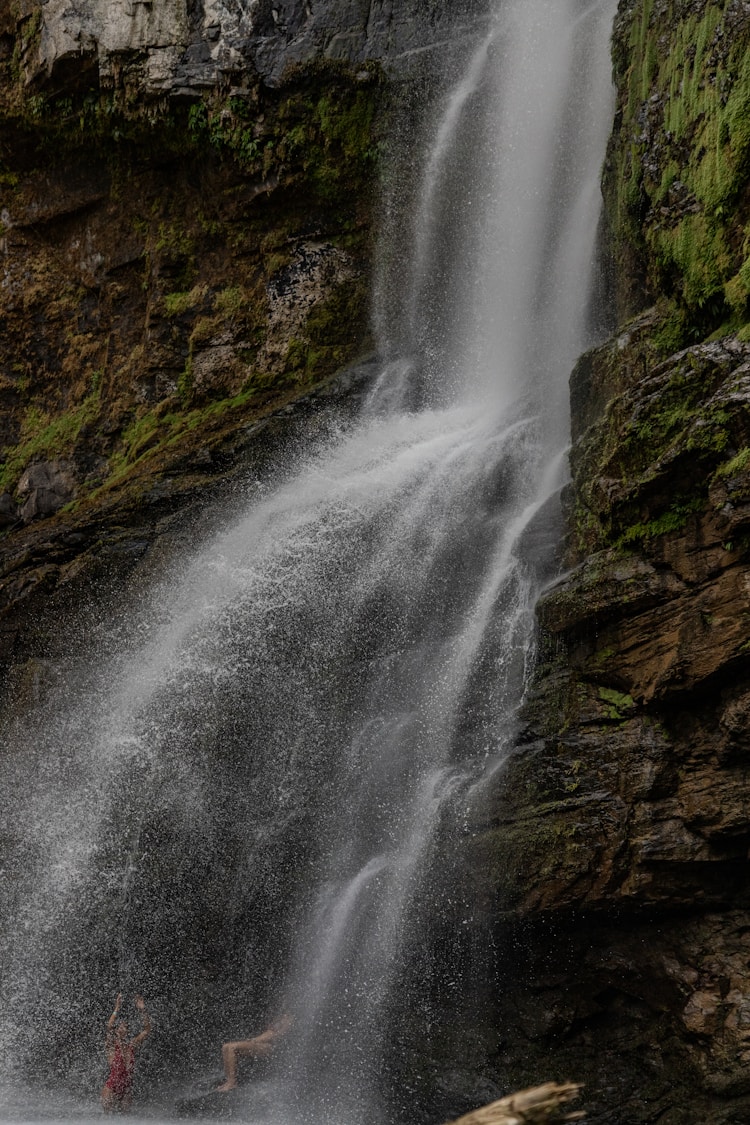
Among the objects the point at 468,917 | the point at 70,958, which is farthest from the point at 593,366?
the point at 70,958

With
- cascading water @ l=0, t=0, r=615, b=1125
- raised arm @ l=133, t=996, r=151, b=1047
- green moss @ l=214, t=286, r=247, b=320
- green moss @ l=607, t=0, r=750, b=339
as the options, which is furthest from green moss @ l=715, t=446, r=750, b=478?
green moss @ l=214, t=286, r=247, b=320

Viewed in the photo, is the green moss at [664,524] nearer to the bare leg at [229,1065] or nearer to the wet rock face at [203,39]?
the bare leg at [229,1065]

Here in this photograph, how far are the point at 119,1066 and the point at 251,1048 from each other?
3.90 feet

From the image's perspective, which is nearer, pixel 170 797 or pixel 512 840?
pixel 512 840

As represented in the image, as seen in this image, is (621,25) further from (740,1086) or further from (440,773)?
(740,1086)

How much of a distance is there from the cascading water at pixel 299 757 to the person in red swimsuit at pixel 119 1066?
1.39 feet

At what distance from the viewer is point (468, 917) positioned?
869 centimetres

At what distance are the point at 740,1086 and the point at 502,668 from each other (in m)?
4.28

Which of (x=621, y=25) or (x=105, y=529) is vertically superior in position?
(x=621, y=25)

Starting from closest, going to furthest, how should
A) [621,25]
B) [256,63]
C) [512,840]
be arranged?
[512,840]
[621,25]
[256,63]

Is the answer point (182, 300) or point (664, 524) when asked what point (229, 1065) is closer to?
point (664, 524)

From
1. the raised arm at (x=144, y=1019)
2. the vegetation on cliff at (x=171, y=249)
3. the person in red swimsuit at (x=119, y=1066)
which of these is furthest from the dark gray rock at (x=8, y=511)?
the person in red swimsuit at (x=119, y=1066)

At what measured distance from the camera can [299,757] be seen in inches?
421

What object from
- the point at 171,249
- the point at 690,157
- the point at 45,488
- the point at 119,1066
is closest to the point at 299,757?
the point at 119,1066
